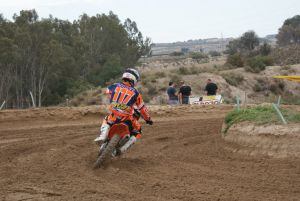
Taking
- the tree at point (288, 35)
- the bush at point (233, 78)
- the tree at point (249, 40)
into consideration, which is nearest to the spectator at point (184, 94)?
the bush at point (233, 78)

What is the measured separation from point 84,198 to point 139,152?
4.78m

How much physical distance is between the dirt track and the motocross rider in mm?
622

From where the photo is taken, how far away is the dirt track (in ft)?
24.9

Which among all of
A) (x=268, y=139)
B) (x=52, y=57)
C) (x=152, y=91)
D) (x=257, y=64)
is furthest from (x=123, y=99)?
(x=52, y=57)

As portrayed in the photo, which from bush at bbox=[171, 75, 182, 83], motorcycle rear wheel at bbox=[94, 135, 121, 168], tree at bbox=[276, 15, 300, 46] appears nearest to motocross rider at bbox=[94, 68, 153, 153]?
motorcycle rear wheel at bbox=[94, 135, 121, 168]

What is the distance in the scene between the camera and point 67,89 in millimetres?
62500

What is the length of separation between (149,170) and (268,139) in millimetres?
3051

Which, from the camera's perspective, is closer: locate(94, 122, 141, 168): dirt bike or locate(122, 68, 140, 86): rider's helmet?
locate(94, 122, 141, 168): dirt bike

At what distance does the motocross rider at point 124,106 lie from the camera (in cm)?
1018

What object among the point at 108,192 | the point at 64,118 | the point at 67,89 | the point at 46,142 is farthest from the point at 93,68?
the point at 108,192

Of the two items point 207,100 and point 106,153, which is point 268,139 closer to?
point 106,153

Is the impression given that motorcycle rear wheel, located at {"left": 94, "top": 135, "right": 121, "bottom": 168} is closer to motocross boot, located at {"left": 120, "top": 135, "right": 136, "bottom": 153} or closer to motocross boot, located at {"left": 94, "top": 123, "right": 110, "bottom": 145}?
motocross boot, located at {"left": 94, "top": 123, "right": 110, "bottom": 145}

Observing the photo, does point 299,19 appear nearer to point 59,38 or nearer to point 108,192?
point 59,38

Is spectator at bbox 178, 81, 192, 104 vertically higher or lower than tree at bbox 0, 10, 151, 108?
lower
